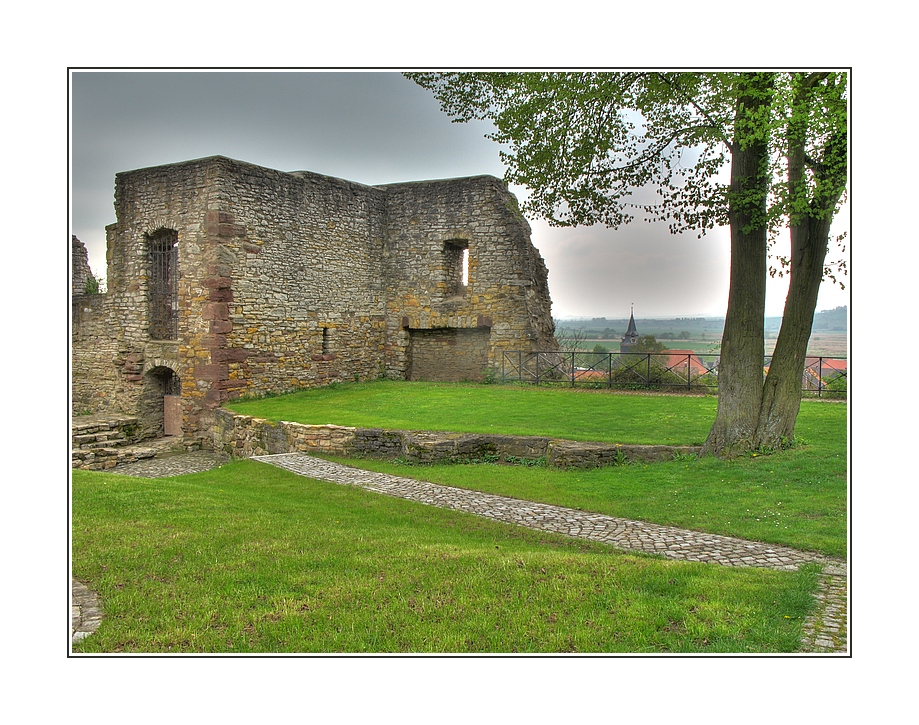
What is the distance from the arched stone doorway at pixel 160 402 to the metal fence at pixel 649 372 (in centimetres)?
905

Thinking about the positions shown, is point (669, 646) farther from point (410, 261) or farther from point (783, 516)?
point (410, 261)

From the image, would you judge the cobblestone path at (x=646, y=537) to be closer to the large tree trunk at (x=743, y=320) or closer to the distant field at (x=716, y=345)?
the large tree trunk at (x=743, y=320)

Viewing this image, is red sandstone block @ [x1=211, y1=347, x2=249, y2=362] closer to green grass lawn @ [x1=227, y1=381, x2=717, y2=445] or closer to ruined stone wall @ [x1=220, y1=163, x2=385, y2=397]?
ruined stone wall @ [x1=220, y1=163, x2=385, y2=397]

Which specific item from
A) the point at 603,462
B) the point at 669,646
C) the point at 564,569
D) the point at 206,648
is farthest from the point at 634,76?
the point at 206,648

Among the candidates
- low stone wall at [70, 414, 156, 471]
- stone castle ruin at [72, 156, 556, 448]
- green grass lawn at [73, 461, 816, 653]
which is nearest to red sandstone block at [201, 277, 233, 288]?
stone castle ruin at [72, 156, 556, 448]

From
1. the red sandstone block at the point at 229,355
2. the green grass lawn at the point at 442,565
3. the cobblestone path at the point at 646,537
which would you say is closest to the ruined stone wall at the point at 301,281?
the red sandstone block at the point at 229,355

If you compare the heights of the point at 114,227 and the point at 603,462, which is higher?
the point at 114,227

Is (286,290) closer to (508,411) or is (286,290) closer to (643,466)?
(508,411)

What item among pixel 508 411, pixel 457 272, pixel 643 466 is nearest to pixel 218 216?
pixel 457 272

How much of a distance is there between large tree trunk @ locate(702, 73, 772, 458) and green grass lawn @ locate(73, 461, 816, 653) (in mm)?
3831

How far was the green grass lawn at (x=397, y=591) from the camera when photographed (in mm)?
3627

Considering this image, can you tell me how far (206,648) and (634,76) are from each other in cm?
730

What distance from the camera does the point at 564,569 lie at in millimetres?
4695

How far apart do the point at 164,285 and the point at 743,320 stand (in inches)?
536
